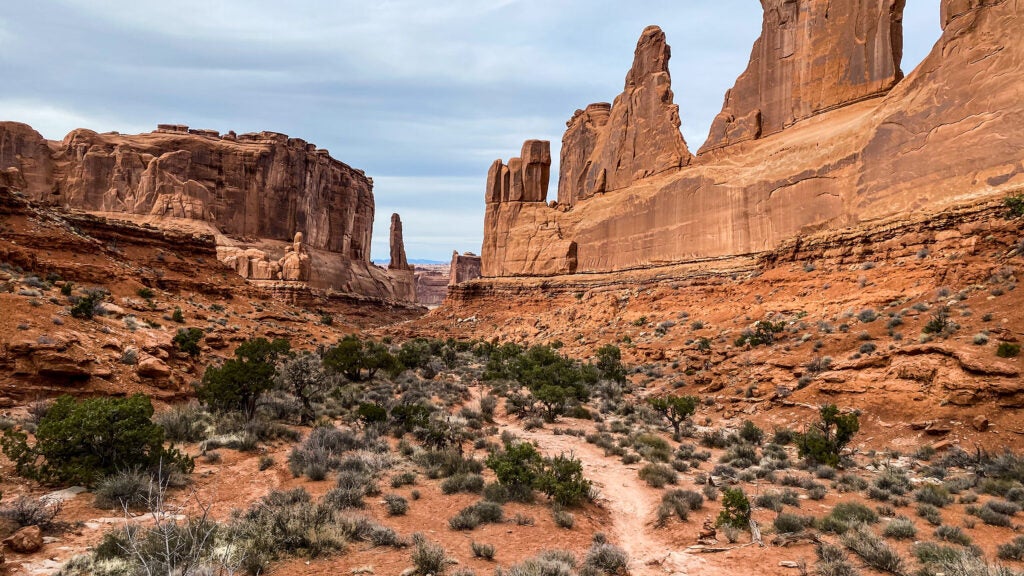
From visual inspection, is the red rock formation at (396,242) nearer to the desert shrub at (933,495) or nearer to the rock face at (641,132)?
the rock face at (641,132)

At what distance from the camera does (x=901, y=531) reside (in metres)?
7.63

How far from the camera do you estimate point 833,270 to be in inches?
965

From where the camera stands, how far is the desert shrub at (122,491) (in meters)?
7.38

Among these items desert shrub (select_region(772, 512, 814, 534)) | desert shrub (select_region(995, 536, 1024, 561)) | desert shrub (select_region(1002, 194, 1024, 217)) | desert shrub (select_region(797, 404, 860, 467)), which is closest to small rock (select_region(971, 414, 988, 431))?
desert shrub (select_region(797, 404, 860, 467))

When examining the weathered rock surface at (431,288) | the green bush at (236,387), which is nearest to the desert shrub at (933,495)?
the green bush at (236,387)

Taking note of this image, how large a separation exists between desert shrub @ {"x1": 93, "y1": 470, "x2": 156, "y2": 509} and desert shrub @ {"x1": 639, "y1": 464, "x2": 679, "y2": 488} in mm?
9425

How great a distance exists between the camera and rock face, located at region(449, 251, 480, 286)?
11731 cm

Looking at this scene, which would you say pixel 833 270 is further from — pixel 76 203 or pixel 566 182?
pixel 76 203

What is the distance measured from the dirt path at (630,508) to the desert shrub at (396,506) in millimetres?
3565

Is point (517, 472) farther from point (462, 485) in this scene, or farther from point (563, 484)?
point (462, 485)

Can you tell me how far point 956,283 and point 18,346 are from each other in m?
29.4

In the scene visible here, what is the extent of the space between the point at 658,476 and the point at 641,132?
38455 mm

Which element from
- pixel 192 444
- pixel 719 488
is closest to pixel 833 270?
pixel 719 488

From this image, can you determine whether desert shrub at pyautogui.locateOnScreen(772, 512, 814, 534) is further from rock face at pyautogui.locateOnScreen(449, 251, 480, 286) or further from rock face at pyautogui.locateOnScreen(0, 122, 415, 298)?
rock face at pyautogui.locateOnScreen(449, 251, 480, 286)
